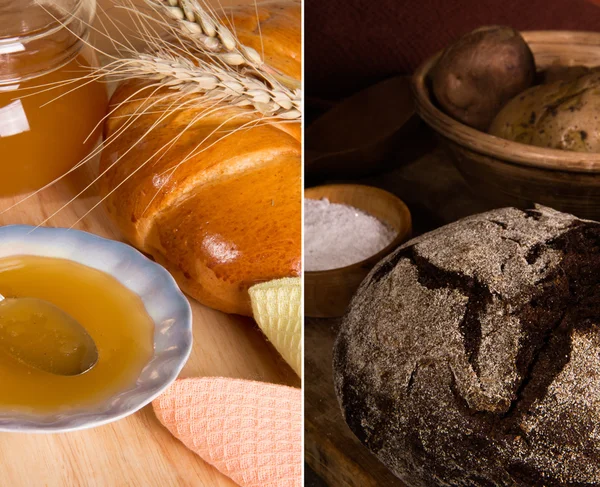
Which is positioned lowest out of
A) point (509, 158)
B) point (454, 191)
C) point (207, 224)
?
point (454, 191)

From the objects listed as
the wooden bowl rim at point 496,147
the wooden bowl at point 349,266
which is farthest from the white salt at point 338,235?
the wooden bowl rim at point 496,147

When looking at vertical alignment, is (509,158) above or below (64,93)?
below

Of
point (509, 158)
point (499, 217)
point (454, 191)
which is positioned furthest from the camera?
point (454, 191)

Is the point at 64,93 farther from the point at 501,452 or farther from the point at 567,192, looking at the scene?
the point at 567,192

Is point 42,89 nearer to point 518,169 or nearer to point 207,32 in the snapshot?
point 207,32

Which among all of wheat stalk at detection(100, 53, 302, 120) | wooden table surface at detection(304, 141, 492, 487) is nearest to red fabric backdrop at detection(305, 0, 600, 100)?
wooden table surface at detection(304, 141, 492, 487)

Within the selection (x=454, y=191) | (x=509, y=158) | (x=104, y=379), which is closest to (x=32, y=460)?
(x=104, y=379)

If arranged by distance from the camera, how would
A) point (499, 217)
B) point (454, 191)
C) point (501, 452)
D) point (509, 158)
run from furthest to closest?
point (454, 191) < point (509, 158) < point (499, 217) < point (501, 452)
